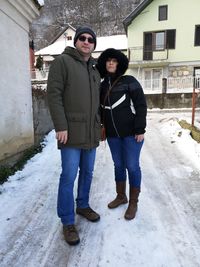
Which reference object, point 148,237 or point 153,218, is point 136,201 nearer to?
point 153,218

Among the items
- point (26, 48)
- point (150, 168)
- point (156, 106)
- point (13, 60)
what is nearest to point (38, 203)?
point (150, 168)

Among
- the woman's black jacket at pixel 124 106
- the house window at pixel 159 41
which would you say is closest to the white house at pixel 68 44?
the house window at pixel 159 41

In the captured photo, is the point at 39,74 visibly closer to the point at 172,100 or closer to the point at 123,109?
the point at 172,100

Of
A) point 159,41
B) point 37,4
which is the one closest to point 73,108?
point 37,4

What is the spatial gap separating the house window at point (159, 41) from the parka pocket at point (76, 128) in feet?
69.9

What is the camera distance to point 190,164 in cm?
489

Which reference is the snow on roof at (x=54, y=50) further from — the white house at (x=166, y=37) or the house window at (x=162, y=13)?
the house window at (x=162, y=13)

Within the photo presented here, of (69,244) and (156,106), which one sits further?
(156,106)

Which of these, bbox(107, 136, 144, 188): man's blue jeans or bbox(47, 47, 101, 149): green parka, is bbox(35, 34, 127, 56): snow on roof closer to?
bbox(107, 136, 144, 188): man's blue jeans

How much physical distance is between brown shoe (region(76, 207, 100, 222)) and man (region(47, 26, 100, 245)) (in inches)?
11.6

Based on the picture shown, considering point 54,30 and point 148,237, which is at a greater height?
point 54,30

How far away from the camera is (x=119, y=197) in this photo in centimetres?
338

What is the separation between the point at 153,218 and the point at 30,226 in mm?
1248

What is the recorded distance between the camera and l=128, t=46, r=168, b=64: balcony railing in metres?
22.5
